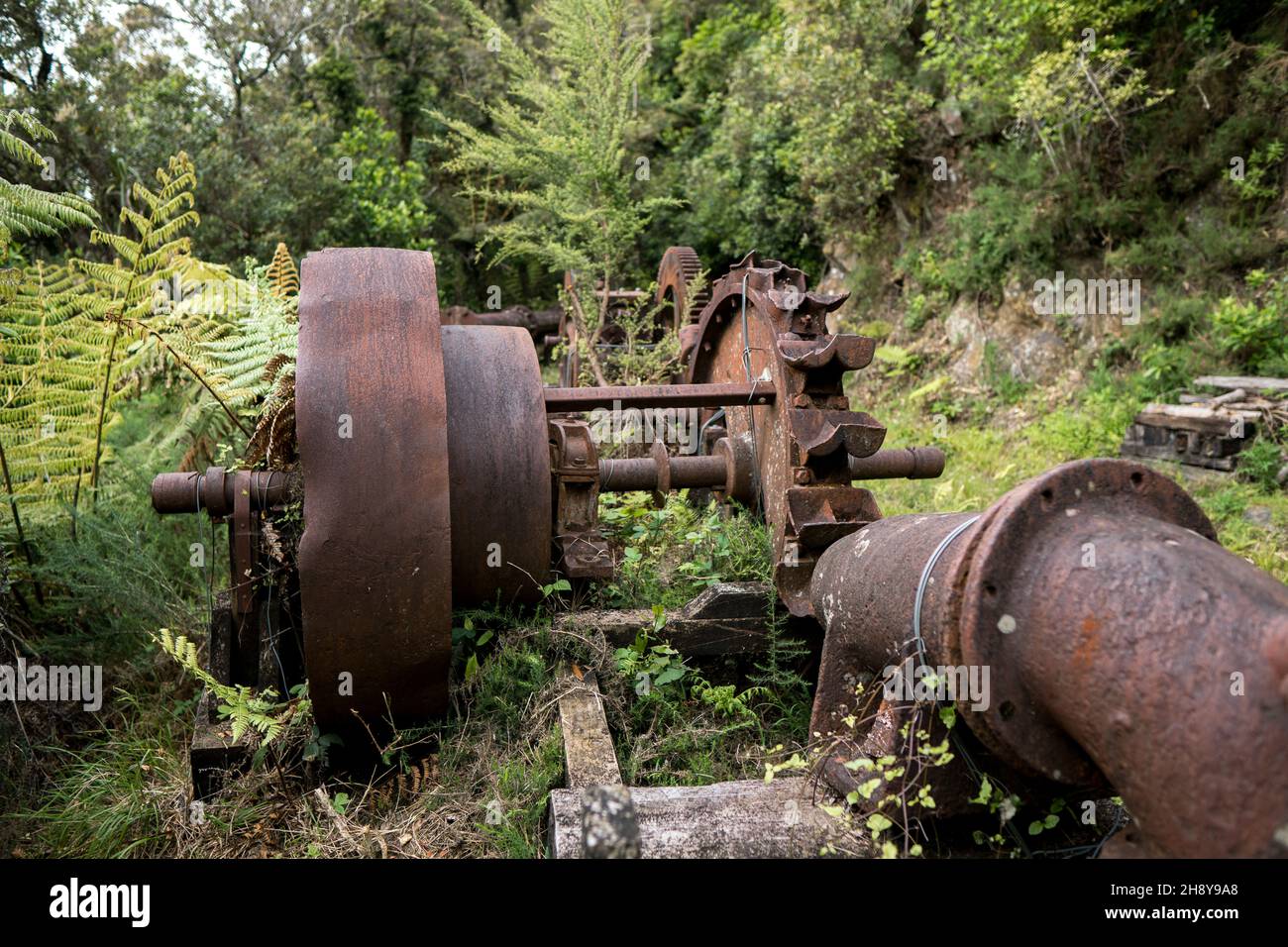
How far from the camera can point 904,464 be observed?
3391mm

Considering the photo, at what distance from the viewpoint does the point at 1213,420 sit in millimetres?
5957

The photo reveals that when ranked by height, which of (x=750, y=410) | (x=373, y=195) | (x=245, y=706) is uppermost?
(x=373, y=195)

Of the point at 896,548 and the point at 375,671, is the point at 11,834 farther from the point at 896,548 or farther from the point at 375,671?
the point at 896,548

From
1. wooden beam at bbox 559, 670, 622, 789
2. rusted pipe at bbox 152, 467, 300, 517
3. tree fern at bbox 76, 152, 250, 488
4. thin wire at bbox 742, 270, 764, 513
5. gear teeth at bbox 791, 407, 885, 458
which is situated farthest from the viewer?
tree fern at bbox 76, 152, 250, 488

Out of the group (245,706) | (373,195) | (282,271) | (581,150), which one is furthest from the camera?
(373,195)

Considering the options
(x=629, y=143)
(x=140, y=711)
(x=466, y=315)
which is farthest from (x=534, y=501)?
(x=629, y=143)

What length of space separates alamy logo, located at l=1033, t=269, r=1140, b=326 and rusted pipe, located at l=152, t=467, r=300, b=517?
6.90 m

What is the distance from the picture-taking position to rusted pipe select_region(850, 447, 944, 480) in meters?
3.35

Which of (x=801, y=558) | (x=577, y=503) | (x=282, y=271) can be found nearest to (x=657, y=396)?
(x=577, y=503)

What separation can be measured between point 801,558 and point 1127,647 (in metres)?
1.43

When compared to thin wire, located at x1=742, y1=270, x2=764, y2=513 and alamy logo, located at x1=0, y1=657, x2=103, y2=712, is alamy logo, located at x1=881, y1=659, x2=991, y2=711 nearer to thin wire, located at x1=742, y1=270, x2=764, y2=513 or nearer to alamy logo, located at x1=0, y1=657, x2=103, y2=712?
thin wire, located at x1=742, y1=270, x2=764, y2=513

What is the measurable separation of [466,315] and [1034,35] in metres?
5.30

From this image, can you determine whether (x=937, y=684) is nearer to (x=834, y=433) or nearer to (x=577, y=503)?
(x=834, y=433)

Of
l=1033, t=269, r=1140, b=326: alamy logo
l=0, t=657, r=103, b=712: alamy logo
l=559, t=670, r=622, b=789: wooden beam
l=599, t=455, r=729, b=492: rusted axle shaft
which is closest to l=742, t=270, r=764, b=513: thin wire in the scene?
l=599, t=455, r=729, b=492: rusted axle shaft
